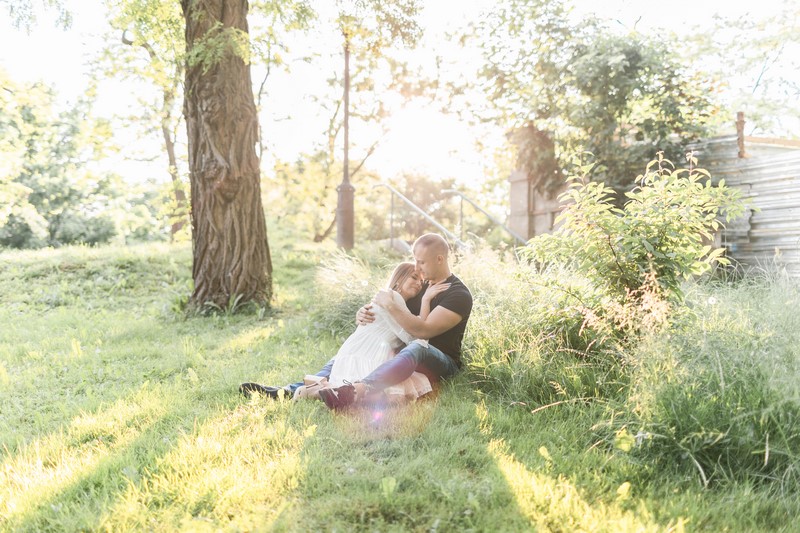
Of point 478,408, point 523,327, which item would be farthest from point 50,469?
point 523,327

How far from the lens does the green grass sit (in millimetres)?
2529

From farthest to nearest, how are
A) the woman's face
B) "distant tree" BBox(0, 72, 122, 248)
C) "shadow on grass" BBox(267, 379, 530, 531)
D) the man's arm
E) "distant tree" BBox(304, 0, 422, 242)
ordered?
"distant tree" BBox(0, 72, 122, 248) → "distant tree" BBox(304, 0, 422, 242) → the woman's face → the man's arm → "shadow on grass" BBox(267, 379, 530, 531)

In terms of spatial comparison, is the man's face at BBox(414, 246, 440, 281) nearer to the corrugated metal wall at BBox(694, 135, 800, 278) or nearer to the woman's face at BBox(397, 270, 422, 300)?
the woman's face at BBox(397, 270, 422, 300)

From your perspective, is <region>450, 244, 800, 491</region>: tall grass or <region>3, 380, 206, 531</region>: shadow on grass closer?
<region>3, 380, 206, 531</region>: shadow on grass

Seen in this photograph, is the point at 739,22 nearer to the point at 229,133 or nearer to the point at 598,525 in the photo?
the point at 229,133

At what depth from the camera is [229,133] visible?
775cm

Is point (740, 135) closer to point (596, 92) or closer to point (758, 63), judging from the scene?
point (596, 92)

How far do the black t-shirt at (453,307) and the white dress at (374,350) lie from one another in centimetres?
28

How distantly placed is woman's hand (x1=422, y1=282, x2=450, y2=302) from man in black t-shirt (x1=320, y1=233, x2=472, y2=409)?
2 cm

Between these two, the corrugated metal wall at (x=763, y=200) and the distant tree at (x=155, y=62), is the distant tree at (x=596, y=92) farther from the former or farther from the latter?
the distant tree at (x=155, y=62)

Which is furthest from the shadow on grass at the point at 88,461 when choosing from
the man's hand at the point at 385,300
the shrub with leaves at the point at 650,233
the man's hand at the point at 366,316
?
the shrub with leaves at the point at 650,233

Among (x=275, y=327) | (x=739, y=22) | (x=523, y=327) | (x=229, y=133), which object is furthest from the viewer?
(x=739, y=22)

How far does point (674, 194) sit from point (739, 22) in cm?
2019

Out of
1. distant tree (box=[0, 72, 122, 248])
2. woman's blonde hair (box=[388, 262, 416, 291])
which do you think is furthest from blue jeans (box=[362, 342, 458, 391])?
distant tree (box=[0, 72, 122, 248])
